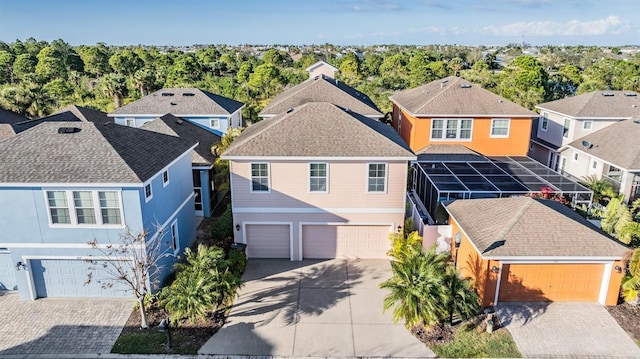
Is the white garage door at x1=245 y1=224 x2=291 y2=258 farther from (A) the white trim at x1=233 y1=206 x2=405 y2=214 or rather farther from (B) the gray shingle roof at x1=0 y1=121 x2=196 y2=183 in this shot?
(B) the gray shingle roof at x1=0 y1=121 x2=196 y2=183

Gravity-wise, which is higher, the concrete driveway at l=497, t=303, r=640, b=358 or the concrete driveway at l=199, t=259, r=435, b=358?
the concrete driveway at l=497, t=303, r=640, b=358

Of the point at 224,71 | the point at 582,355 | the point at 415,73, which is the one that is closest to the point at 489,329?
the point at 582,355

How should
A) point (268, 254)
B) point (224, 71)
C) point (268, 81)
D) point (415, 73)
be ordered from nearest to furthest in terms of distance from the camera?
point (268, 254)
point (268, 81)
point (415, 73)
point (224, 71)

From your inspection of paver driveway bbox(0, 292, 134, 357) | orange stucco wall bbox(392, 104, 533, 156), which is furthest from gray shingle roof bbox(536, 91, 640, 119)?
paver driveway bbox(0, 292, 134, 357)

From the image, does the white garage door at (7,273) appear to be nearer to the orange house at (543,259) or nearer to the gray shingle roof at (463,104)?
the orange house at (543,259)

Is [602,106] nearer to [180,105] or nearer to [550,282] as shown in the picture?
[550,282]

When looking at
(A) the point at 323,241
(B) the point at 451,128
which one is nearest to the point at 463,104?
(B) the point at 451,128

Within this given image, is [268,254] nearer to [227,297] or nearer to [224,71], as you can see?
[227,297]

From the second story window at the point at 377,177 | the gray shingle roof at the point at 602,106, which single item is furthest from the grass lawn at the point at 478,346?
the gray shingle roof at the point at 602,106
